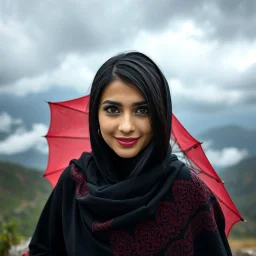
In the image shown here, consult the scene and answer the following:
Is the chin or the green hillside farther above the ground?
the green hillside

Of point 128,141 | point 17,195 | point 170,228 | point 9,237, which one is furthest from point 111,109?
point 17,195

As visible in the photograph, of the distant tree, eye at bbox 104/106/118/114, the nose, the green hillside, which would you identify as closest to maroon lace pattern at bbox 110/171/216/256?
the nose

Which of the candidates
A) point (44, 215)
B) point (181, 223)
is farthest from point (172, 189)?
point (44, 215)

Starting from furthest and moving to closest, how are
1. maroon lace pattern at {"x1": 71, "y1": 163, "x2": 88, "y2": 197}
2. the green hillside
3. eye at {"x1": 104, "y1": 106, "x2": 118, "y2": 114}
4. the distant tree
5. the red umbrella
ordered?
the green hillside
the distant tree
the red umbrella
maroon lace pattern at {"x1": 71, "y1": 163, "x2": 88, "y2": 197}
eye at {"x1": 104, "y1": 106, "x2": 118, "y2": 114}

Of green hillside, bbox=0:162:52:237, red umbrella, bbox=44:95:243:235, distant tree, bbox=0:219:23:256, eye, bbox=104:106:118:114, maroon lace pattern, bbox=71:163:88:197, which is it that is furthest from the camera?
green hillside, bbox=0:162:52:237

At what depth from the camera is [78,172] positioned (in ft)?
7.16

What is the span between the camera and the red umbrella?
3.45 metres

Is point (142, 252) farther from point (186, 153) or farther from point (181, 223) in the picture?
point (186, 153)

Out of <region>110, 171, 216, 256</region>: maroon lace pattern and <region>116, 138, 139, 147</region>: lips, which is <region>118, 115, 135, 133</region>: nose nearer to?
<region>116, 138, 139, 147</region>: lips

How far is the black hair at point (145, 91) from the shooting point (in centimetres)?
179

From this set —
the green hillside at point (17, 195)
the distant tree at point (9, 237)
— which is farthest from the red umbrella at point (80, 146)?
the green hillside at point (17, 195)

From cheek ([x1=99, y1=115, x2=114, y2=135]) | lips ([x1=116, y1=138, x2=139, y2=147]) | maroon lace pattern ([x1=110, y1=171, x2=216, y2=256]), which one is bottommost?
maroon lace pattern ([x1=110, y1=171, x2=216, y2=256])

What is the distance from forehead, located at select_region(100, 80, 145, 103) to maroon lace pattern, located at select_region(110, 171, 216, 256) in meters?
0.52

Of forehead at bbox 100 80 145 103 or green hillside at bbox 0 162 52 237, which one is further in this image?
green hillside at bbox 0 162 52 237
